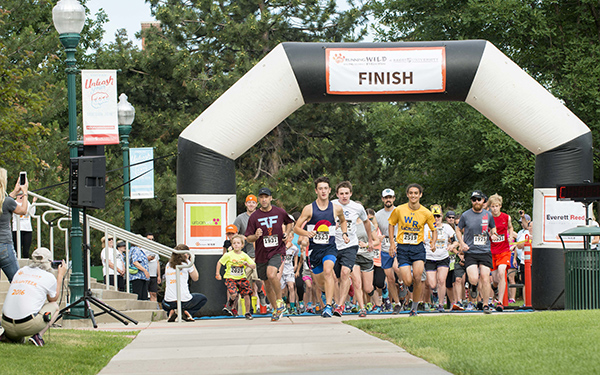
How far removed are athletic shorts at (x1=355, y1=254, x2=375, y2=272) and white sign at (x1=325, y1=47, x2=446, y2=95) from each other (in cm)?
268

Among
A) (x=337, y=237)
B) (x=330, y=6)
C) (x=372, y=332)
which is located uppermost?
(x=330, y=6)

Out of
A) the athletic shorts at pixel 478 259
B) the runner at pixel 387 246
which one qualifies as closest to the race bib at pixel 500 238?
the athletic shorts at pixel 478 259

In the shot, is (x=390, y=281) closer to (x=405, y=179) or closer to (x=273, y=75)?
(x=273, y=75)

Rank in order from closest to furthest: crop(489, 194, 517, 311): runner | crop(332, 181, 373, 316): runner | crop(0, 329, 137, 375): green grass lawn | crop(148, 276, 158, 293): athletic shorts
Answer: crop(0, 329, 137, 375): green grass lawn
crop(332, 181, 373, 316): runner
crop(489, 194, 517, 311): runner
crop(148, 276, 158, 293): athletic shorts

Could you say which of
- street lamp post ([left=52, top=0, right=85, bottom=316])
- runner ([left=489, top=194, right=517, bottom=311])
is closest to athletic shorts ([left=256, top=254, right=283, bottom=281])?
street lamp post ([left=52, top=0, right=85, bottom=316])

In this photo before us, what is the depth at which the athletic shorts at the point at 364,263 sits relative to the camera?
13.9m

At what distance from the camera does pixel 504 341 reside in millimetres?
8102

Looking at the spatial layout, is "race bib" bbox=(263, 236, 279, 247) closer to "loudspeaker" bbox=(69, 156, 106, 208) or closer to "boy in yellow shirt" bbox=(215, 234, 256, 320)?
"boy in yellow shirt" bbox=(215, 234, 256, 320)

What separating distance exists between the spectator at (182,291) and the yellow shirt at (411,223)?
316cm

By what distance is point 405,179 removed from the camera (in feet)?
95.2

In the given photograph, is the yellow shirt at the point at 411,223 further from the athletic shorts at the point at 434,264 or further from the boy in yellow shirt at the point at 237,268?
the boy in yellow shirt at the point at 237,268

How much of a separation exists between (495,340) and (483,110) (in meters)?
6.77

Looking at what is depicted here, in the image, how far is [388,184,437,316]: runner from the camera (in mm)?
12367

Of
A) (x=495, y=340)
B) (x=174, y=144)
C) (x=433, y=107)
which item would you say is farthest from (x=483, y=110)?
(x=174, y=144)
